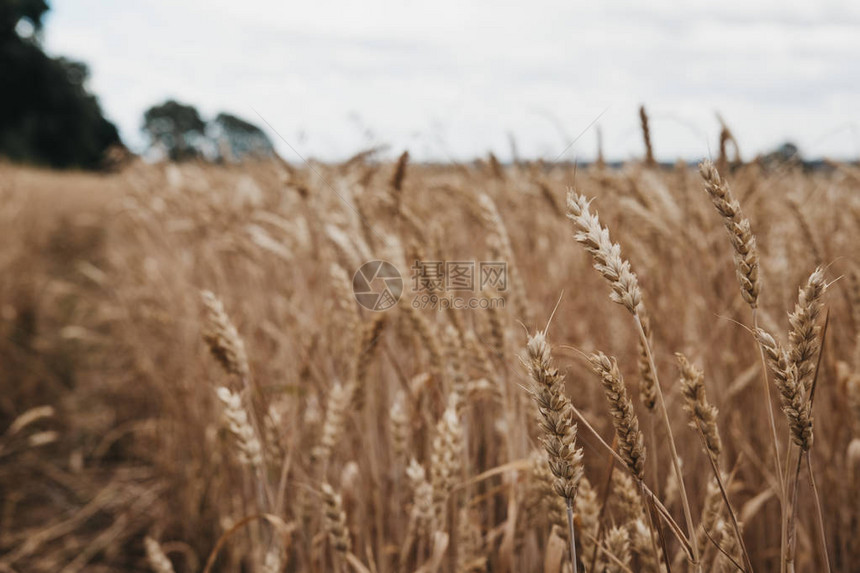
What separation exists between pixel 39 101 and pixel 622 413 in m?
41.8

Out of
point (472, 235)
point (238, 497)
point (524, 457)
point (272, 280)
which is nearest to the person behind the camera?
point (524, 457)

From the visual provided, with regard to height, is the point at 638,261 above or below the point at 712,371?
above

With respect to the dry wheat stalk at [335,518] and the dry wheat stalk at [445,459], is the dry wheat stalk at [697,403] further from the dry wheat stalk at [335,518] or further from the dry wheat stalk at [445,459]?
the dry wheat stalk at [335,518]

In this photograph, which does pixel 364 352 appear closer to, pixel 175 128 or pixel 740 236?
pixel 740 236

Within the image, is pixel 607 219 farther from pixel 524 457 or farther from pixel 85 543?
pixel 85 543

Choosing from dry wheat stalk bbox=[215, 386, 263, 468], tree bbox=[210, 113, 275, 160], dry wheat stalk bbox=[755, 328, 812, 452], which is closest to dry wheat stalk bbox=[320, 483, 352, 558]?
dry wheat stalk bbox=[215, 386, 263, 468]

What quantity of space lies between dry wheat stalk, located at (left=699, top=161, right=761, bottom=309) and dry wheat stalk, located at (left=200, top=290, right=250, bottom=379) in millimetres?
643

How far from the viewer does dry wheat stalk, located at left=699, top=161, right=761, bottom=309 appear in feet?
1.81

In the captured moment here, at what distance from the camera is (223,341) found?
2.68 ft

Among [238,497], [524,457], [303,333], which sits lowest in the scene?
[238,497]

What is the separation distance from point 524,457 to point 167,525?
156 centimetres

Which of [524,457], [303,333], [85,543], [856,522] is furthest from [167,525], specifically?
[856,522]

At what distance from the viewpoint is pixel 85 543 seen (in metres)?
1.97

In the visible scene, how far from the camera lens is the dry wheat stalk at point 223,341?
81 centimetres
